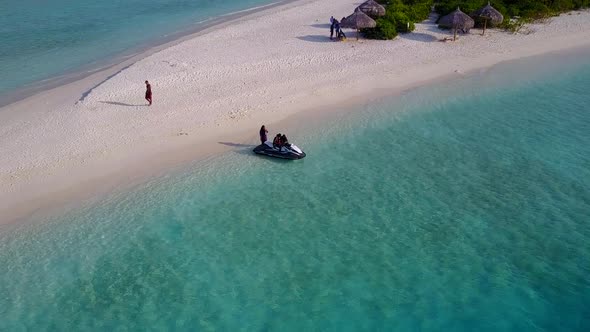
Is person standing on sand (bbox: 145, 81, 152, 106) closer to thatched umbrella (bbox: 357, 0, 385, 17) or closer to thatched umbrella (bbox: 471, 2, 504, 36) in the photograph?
thatched umbrella (bbox: 357, 0, 385, 17)

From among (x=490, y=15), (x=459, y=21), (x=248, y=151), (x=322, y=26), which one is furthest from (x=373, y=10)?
(x=248, y=151)

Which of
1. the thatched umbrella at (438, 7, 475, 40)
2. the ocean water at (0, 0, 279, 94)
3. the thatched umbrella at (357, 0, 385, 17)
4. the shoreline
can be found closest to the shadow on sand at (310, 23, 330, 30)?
the thatched umbrella at (357, 0, 385, 17)

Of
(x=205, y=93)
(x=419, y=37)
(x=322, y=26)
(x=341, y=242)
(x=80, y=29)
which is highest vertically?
(x=80, y=29)

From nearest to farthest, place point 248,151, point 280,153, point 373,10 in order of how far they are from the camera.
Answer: point 280,153
point 248,151
point 373,10

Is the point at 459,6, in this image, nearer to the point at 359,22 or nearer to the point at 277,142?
the point at 359,22

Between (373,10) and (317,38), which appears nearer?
(317,38)

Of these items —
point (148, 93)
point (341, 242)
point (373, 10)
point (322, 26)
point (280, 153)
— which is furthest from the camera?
point (322, 26)

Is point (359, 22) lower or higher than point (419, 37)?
higher

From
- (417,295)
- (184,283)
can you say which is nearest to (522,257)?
(417,295)
